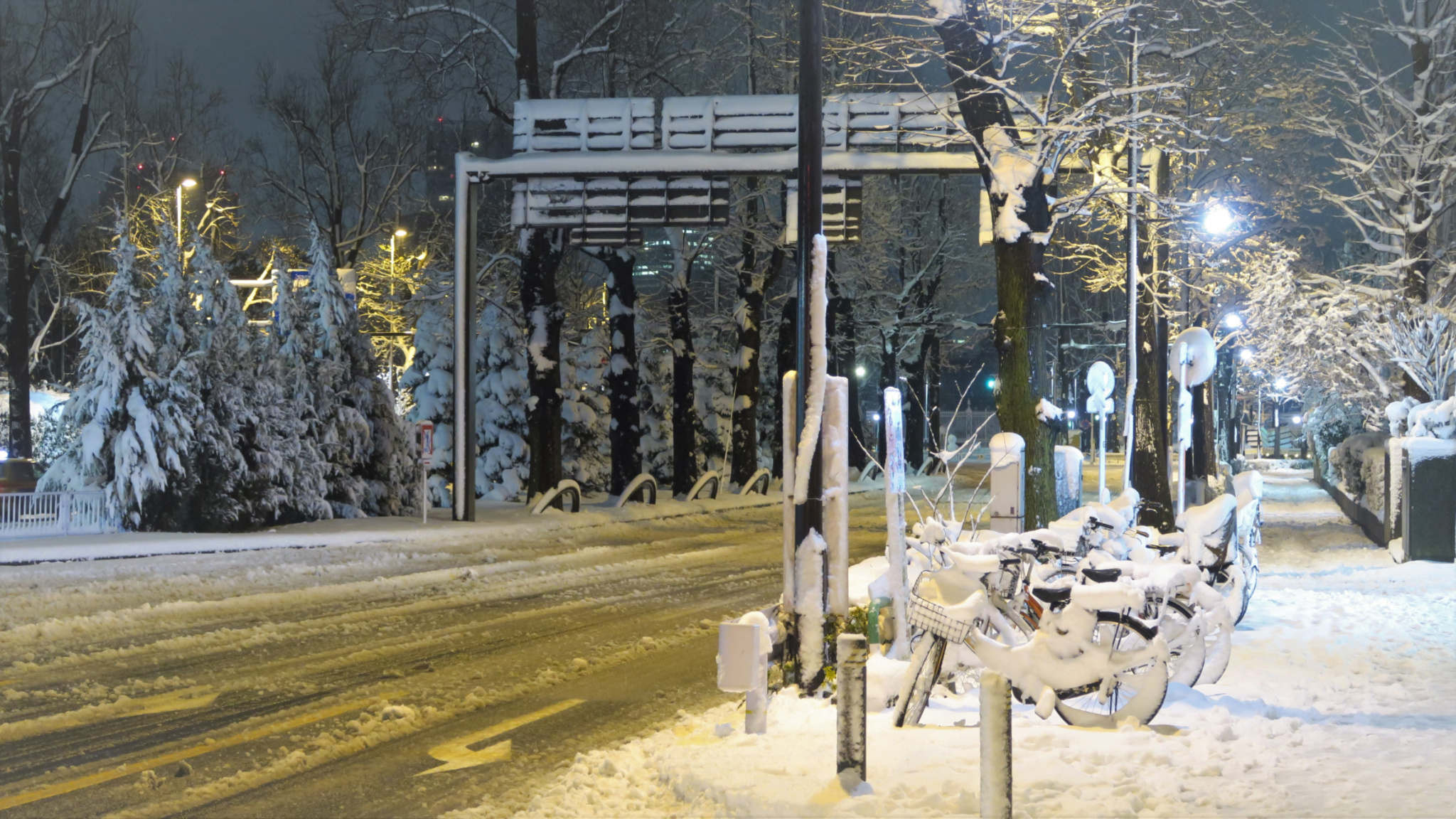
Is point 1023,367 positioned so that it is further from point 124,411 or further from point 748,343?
point 748,343

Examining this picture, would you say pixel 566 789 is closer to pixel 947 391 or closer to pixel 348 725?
pixel 348 725

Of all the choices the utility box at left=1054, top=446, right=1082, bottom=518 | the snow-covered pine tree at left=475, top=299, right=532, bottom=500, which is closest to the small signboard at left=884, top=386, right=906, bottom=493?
the utility box at left=1054, top=446, right=1082, bottom=518

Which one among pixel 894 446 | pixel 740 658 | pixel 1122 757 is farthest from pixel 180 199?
pixel 1122 757

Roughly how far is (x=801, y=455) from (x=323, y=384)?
17991 millimetres

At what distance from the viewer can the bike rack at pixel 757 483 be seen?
3606 centimetres

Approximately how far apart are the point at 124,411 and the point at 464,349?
6.32m

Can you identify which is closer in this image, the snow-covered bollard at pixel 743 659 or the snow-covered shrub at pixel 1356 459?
the snow-covered bollard at pixel 743 659

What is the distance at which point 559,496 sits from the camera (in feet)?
90.6

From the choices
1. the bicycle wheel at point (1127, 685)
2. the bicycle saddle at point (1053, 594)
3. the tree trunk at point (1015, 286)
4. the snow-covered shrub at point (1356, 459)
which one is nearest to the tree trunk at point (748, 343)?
the snow-covered shrub at point (1356, 459)

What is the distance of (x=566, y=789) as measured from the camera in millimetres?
6664

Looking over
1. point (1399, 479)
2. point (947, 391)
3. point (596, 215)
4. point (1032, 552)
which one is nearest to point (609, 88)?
point (596, 215)

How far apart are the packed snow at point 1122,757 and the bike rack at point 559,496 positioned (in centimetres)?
1788

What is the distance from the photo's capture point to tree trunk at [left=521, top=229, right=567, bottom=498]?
26938mm

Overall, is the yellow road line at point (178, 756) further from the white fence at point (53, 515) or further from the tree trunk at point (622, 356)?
the tree trunk at point (622, 356)
